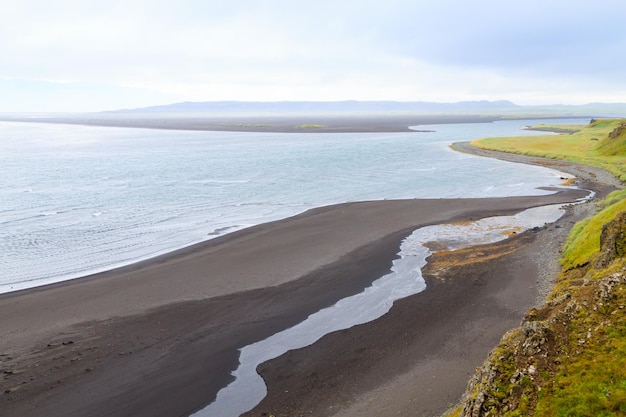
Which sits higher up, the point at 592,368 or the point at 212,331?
the point at 592,368

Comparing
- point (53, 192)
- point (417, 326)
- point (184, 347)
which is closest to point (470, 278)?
point (417, 326)

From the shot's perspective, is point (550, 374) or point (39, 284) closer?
point (550, 374)

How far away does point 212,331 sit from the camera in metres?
24.5

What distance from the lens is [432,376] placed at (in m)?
19.9

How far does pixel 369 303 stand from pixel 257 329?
682cm

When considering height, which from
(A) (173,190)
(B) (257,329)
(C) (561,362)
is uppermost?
(C) (561,362)

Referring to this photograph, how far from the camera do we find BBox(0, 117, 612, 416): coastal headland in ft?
61.9

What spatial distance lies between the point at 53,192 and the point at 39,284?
37914 millimetres

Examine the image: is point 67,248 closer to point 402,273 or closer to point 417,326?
point 402,273

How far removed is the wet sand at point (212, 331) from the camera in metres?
19.1

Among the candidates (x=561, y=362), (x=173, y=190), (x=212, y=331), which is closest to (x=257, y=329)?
(x=212, y=331)

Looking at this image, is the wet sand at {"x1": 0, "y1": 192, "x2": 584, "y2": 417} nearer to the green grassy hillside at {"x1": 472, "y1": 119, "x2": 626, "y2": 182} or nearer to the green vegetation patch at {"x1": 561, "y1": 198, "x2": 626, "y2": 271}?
the green vegetation patch at {"x1": 561, "y1": 198, "x2": 626, "y2": 271}

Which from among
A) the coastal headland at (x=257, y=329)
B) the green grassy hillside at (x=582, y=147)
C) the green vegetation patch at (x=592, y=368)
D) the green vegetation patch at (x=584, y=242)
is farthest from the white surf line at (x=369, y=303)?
the green grassy hillside at (x=582, y=147)

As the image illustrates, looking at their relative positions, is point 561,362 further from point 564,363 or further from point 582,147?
point 582,147
